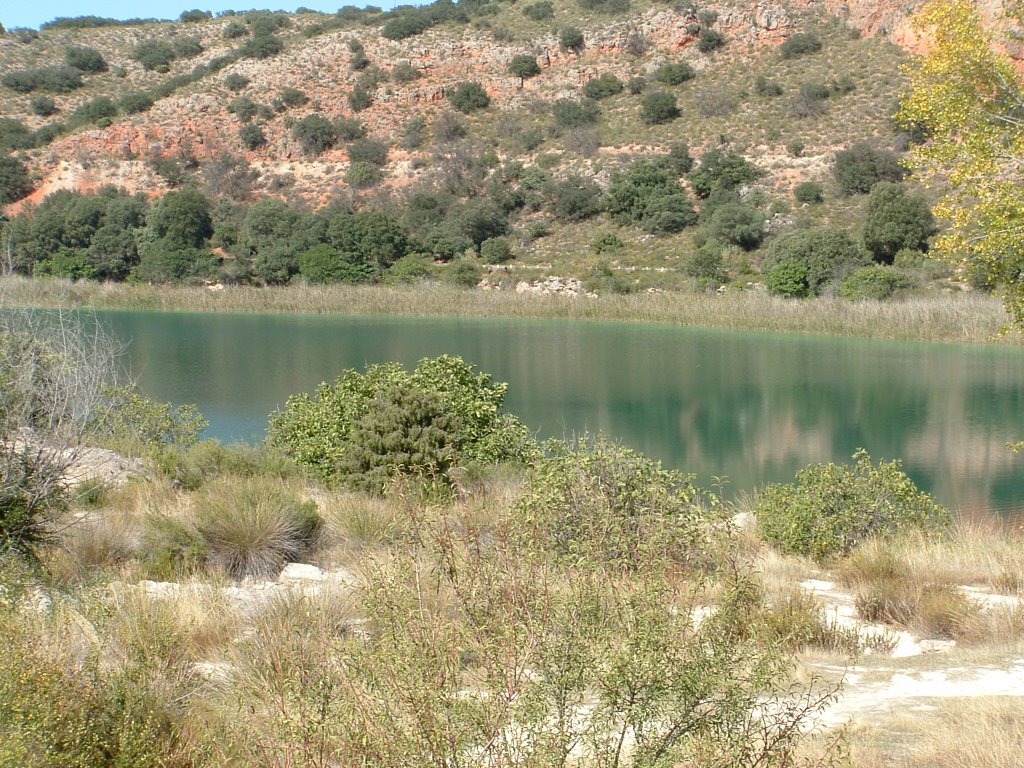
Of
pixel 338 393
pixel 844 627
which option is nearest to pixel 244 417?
pixel 338 393

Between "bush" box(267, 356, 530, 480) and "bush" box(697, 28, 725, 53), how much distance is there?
50.7m

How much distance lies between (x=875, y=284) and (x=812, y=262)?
2.88 meters

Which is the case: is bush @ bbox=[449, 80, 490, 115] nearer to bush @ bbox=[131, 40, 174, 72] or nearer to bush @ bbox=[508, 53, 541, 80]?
bush @ bbox=[508, 53, 541, 80]

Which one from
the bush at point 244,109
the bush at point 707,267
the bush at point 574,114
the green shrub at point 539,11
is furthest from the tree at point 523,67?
the bush at point 707,267

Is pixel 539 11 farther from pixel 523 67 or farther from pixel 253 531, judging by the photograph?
pixel 253 531

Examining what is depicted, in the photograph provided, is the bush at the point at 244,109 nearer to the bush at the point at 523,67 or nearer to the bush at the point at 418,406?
the bush at the point at 523,67

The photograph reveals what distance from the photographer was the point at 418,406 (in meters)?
9.56

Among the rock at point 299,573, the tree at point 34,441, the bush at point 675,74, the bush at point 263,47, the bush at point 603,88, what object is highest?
the bush at point 263,47

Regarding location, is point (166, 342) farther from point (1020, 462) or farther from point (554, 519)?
point (554, 519)

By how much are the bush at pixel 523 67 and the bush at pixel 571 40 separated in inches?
82.4

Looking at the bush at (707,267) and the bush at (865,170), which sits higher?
the bush at (865,170)

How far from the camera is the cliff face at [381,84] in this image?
5425 cm

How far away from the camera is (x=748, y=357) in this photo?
90.6ft

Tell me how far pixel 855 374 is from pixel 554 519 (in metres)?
20.3
